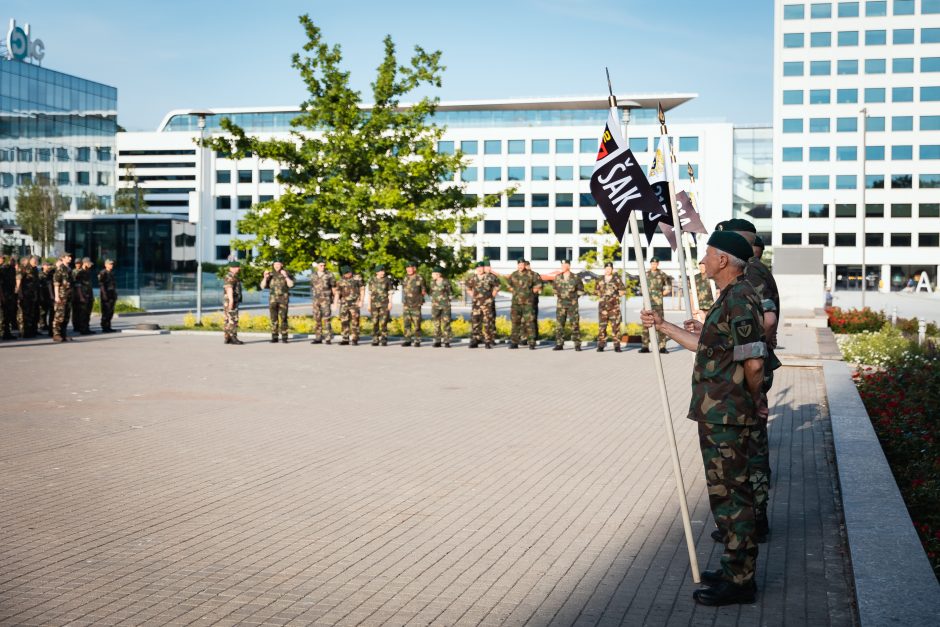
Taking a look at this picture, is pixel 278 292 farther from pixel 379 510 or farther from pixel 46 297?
pixel 379 510

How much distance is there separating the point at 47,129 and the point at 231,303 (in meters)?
48.9

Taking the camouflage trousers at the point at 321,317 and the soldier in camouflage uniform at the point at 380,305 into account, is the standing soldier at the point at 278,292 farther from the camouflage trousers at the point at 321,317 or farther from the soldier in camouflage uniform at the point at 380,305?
the soldier in camouflage uniform at the point at 380,305

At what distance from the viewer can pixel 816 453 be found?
9508 mm

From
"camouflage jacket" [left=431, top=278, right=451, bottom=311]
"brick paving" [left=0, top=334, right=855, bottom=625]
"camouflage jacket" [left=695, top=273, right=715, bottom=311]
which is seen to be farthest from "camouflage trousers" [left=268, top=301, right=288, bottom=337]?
"camouflage jacket" [left=695, top=273, right=715, bottom=311]

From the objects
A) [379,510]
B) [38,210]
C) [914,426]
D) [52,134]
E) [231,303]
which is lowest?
[379,510]

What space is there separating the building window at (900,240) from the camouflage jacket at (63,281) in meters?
82.9

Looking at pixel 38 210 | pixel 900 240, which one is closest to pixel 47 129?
pixel 38 210

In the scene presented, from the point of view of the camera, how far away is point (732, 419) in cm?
514

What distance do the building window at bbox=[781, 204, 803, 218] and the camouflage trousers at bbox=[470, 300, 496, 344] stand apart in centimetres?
7443

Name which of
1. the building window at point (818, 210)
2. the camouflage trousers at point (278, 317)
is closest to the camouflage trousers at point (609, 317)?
the camouflage trousers at point (278, 317)

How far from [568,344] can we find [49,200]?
55260 millimetres

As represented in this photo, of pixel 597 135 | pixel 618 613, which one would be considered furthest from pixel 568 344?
pixel 597 135

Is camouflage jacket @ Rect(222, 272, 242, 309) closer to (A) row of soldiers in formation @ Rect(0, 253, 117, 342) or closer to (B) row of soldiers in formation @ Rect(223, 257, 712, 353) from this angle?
(B) row of soldiers in formation @ Rect(223, 257, 712, 353)

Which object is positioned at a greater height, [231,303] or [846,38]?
[846,38]
